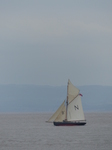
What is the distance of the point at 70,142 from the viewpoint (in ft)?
220

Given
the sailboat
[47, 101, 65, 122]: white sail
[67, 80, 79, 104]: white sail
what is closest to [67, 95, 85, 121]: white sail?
the sailboat

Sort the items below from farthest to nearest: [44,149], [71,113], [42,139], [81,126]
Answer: [81,126]
[71,113]
[42,139]
[44,149]

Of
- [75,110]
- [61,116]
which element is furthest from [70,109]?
[61,116]

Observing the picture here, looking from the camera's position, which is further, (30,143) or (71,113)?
(71,113)

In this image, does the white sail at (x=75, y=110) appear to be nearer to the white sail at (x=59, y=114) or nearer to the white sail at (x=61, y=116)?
the white sail at (x=61, y=116)

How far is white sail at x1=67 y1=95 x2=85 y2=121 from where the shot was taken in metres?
97.1

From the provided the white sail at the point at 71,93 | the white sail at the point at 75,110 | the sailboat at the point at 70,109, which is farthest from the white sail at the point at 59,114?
the white sail at the point at 71,93

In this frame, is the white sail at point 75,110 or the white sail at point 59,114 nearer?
the white sail at point 59,114

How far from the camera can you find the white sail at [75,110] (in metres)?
97.1

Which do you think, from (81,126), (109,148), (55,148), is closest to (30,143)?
(55,148)

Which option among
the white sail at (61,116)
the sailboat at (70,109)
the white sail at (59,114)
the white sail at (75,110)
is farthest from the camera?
the white sail at (75,110)

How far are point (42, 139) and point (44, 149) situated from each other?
46.8 ft

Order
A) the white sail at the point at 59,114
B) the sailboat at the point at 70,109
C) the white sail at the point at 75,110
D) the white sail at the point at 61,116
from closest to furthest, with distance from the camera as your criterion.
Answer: the white sail at the point at 59,114
the white sail at the point at 61,116
the sailboat at the point at 70,109
the white sail at the point at 75,110

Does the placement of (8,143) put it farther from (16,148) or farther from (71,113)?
(71,113)
